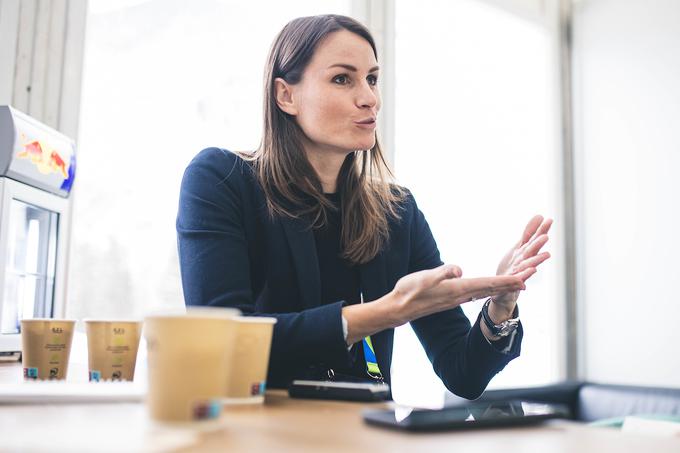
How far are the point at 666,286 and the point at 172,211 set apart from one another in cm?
255

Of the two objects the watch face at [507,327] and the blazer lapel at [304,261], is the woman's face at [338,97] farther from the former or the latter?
the watch face at [507,327]

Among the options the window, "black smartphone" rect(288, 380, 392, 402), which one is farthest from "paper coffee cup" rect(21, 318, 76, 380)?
the window

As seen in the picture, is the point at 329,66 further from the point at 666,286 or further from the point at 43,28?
the point at 666,286

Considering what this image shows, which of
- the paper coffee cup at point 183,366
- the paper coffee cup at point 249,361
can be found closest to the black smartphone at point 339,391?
the paper coffee cup at point 249,361

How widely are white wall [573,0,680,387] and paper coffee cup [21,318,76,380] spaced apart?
10.7ft

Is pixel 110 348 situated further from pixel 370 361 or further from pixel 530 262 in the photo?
pixel 530 262

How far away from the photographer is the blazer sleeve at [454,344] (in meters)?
1.42

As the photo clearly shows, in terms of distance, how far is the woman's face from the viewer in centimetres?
168

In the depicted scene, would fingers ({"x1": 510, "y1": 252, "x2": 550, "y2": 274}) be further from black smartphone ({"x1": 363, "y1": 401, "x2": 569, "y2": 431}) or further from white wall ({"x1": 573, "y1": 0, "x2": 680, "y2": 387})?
Result: white wall ({"x1": 573, "y1": 0, "x2": 680, "y2": 387})

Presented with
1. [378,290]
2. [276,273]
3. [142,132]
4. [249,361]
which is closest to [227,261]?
[276,273]

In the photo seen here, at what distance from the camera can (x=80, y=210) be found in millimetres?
2523

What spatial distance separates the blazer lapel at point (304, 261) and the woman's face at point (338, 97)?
0.92 feet

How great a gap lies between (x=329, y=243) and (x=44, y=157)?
874mm

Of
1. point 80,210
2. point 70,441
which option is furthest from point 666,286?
point 70,441
